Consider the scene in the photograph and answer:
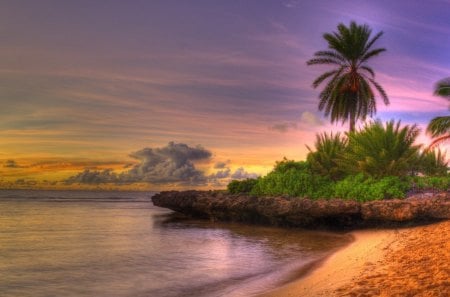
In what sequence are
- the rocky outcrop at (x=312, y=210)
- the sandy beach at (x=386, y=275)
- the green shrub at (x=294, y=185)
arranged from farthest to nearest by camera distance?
the green shrub at (x=294, y=185) → the rocky outcrop at (x=312, y=210) → the sandy beach at (x=386, y=275)

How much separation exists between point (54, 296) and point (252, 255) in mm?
7564

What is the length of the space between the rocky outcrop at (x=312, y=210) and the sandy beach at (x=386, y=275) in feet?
30.5

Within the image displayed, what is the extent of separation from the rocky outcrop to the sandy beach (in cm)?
929

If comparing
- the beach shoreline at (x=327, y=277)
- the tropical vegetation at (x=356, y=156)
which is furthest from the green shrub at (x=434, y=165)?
the beach shoreline at (x=327, y=277)

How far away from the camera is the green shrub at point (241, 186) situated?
36.6 metres

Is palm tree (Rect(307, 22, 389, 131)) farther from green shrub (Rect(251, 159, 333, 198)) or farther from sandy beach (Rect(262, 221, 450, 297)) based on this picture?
sandy beach (Rect(262, 221, 450, 297))

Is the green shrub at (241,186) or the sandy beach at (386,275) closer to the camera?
the sandy beach at (386,275)

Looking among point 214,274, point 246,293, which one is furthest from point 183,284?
point 246,293

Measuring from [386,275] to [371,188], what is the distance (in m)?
18.9

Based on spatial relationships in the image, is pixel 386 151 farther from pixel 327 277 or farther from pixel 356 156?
pixel 327 277

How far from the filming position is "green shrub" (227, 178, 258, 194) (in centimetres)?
3659

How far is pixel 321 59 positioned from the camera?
41031 millimetres

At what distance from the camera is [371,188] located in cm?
2698

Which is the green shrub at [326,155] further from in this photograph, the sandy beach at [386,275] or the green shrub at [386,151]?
the sandy beach at [386,275]
